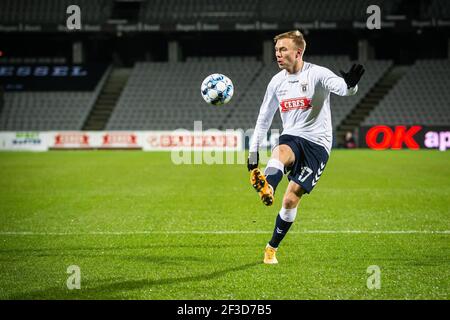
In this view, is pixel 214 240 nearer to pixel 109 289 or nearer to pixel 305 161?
pixel 305 161

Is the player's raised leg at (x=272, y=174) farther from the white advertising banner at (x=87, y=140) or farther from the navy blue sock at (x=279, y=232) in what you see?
the white advertising banner at (x=87, y=140)

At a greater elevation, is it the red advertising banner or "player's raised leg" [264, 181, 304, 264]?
"player's raised leg" [264, 181, 304, 264]

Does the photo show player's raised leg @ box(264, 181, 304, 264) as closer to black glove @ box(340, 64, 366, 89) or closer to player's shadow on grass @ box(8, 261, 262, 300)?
player's shadow on grass @ box(8, 261, 262, 300)

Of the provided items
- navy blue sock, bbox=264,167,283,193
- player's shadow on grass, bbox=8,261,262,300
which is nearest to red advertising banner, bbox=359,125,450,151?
Result: navy blue sock, bbox=264,167,283,193

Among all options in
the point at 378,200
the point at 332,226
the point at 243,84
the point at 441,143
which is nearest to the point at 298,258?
the point at 332,226

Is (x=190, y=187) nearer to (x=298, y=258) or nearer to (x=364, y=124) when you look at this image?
(x=298, y=258)

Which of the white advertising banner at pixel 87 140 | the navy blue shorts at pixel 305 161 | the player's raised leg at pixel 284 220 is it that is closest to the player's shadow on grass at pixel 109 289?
the player's raised leg at pixel 284 220

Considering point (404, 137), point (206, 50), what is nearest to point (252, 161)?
point (404, 137)

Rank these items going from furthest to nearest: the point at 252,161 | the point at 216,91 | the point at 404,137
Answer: the point at 404,137 → the point at 216,91 → the point at 252,161

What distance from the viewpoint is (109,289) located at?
6.16 metres

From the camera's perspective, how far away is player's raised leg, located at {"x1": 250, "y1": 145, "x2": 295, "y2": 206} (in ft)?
21.8

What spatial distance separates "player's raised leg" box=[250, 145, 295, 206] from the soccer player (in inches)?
0.5

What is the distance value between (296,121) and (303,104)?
0.70 ft

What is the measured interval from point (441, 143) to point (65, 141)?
20.4m
